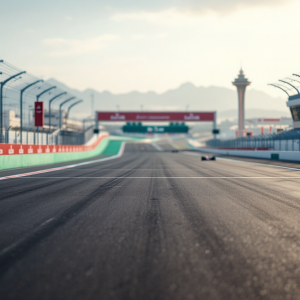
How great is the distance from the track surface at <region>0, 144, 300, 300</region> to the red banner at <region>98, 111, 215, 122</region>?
57.6 m

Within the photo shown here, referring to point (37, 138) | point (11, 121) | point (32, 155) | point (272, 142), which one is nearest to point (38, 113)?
point (37, 138)

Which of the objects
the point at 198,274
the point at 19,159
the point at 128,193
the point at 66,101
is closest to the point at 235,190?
the point at 128,193

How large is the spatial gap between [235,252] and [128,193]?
16.6 ft

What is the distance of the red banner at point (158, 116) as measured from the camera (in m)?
64.6

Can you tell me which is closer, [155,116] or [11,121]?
[11,121]

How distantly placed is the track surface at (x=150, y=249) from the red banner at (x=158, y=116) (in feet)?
189

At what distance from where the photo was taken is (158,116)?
64.7m

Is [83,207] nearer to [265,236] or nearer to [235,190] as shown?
[265,236]

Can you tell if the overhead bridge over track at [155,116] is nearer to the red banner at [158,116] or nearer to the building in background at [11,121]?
the red banner at [158,116]

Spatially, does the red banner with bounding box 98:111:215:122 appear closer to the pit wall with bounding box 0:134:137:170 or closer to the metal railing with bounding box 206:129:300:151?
the metal railing with bounding box 206:129:300:151

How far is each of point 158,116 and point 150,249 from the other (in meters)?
61.1

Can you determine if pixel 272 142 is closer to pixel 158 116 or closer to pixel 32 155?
pixel 32 155

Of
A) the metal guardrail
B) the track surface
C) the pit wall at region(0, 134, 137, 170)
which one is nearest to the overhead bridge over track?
the metal guardrail

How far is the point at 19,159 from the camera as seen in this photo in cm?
1948
